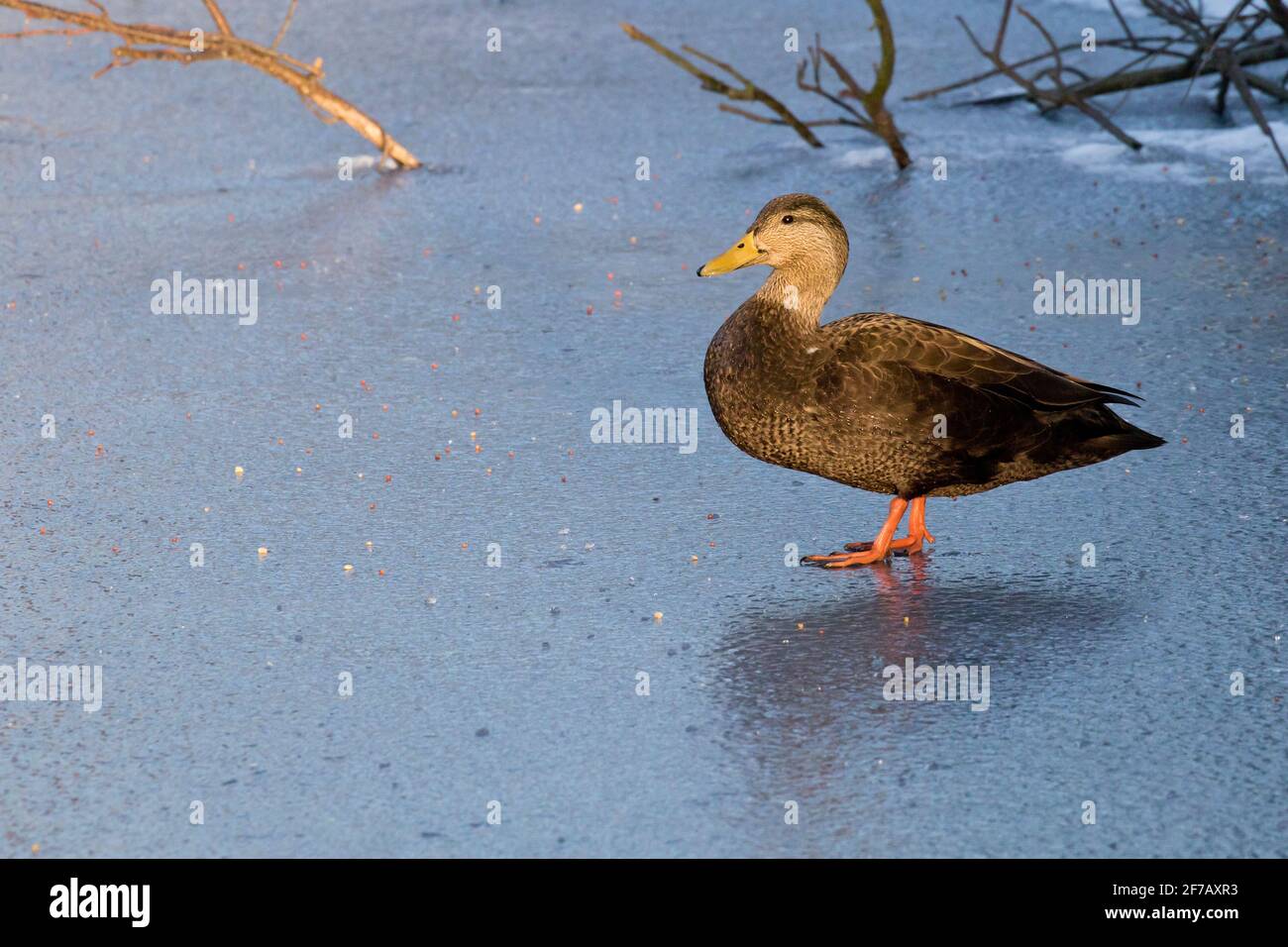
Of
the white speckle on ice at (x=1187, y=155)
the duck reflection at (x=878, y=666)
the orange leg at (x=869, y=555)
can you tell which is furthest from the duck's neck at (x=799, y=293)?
the white speckle on ice at (x=1187, y=155)

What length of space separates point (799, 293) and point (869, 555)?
78 cm

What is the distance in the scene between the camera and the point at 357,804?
12.0 ft

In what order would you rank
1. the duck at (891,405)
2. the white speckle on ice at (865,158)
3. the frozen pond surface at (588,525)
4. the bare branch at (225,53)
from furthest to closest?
the white speckle on ice at (865,158), the bare branch at (225,53), the duck at (891,405), the frozen pond surface at (588,525)

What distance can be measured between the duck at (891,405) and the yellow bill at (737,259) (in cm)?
11

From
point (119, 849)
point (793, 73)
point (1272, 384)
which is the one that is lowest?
point (119, 849)

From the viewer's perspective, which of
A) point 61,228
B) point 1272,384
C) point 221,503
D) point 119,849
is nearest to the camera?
point 119,849

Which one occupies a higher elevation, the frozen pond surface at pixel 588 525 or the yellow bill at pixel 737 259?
the yellow bill at pixel 737 259

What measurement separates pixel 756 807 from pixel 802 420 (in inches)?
56.3

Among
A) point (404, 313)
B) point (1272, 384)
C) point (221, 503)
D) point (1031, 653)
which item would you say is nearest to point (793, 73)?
point (404, 313)

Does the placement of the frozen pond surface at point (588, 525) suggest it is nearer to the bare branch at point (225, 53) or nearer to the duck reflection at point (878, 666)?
the duck reflection at point (878, 666)

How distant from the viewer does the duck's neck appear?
486cm

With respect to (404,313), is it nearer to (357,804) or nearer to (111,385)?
(111,385)

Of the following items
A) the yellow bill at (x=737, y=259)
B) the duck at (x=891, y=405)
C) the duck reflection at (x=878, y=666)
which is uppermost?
the yellow bill at (x=737, y=259)

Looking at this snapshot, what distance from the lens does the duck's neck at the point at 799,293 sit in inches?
191
